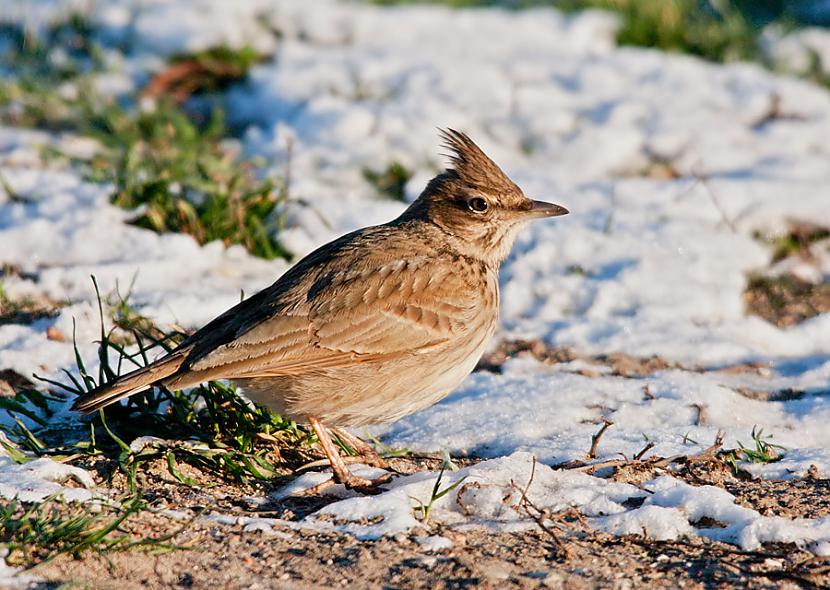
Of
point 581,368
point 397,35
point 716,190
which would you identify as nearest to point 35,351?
point 581,368

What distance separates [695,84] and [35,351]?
6.60 metres

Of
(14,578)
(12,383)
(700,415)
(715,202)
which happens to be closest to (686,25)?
(715,202)

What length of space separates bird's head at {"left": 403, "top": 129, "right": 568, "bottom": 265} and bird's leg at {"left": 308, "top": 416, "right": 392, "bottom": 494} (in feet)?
4.22

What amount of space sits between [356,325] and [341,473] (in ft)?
2.16

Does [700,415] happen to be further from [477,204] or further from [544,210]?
[477,204]

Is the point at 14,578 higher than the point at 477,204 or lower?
lower

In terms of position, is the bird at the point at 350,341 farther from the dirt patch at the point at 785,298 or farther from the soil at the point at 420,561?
the dirt patch at the point at 785,298

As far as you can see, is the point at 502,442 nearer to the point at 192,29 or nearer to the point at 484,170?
the point at 484,170

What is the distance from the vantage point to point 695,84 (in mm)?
10328

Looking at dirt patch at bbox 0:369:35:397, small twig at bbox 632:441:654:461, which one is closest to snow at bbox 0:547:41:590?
dirt patch at bbox 0:369:35:397

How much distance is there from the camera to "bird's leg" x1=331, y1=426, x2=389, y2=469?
5.30 meters

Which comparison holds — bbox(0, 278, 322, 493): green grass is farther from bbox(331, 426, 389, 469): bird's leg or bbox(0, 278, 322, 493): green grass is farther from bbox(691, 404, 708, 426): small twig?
bbox(691, 404, 708, 426): small twig

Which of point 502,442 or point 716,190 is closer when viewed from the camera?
point 502,442

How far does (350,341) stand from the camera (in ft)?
16.8
